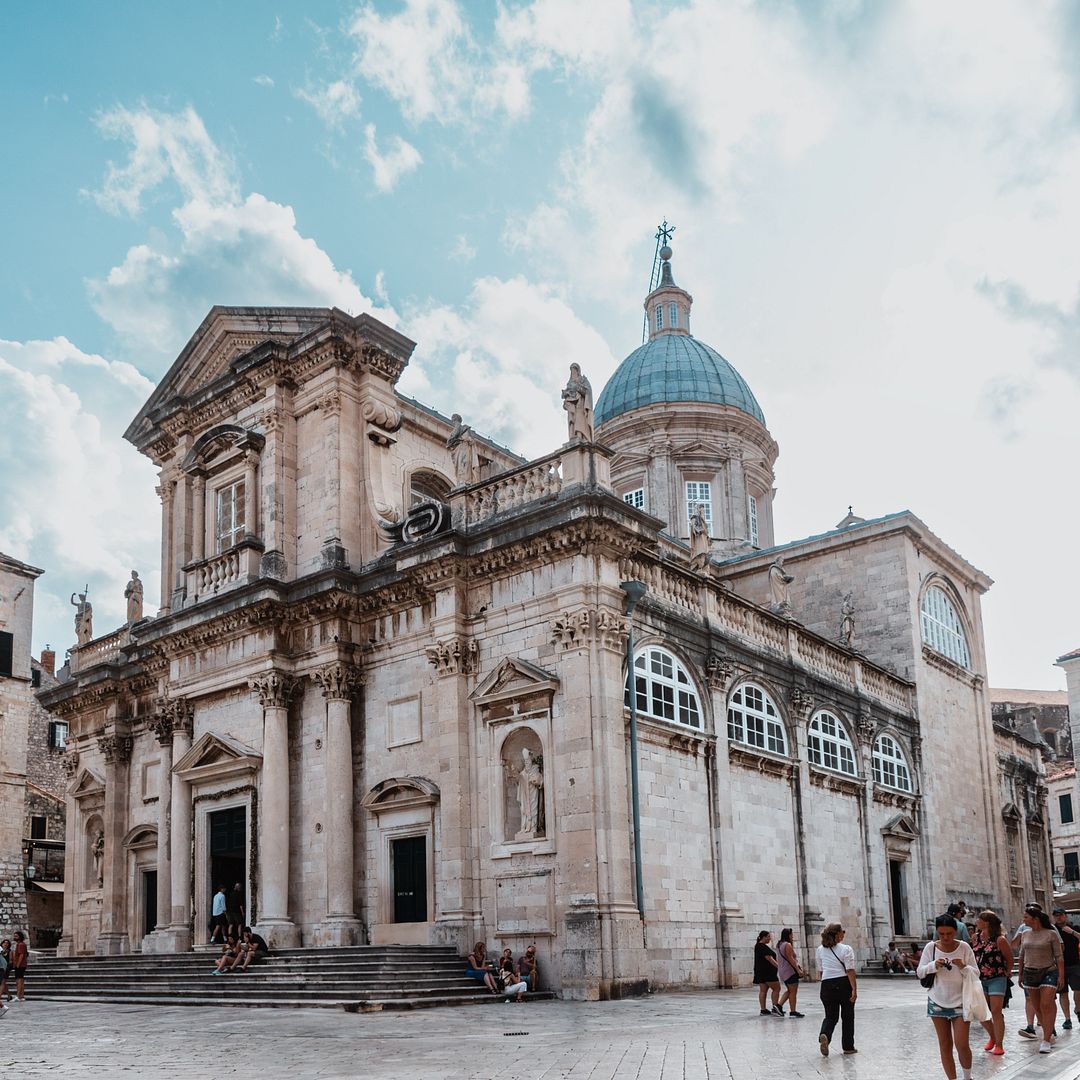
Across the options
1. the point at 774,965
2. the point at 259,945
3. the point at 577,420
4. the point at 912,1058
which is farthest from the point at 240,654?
the point at 912,1058

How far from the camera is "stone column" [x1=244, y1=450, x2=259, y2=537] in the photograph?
96.2 feet

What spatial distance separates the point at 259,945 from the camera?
2488 cm

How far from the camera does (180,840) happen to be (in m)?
29.1

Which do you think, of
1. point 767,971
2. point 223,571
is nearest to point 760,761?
point 767,971

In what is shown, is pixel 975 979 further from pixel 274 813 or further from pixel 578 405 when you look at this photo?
pixel 274 813

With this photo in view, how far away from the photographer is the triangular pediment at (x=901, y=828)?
32.8m

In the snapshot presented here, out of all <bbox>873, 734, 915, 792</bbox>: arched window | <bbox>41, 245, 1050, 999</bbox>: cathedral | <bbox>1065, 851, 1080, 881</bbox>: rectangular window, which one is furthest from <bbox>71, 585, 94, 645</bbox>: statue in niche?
<bbox>1065, 851, 1080, 881</bbox>: rectangular window

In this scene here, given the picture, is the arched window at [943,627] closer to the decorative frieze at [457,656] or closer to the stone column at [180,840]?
the decorative frieze at [457,656]

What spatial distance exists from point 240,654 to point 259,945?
261 inches

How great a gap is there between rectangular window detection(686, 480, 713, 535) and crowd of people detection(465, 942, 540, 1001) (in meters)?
23.2

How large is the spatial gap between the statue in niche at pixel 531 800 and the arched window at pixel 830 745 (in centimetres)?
908

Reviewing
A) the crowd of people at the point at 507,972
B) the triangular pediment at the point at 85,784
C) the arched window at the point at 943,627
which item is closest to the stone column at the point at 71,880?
the triangular pediment at the point at 85,784

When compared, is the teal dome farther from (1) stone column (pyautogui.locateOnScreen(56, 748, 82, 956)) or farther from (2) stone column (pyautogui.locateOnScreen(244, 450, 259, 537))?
(1) stone column (pyautogui.locateOnScreen(56, 748, 82, 956))

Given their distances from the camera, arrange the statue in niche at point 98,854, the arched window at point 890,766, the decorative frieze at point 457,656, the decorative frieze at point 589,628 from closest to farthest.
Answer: the decorative frieze at point 589,628
the decorative frieze at point 457,656
the arched window at point 890,766
the statue in niche at point 98,854
